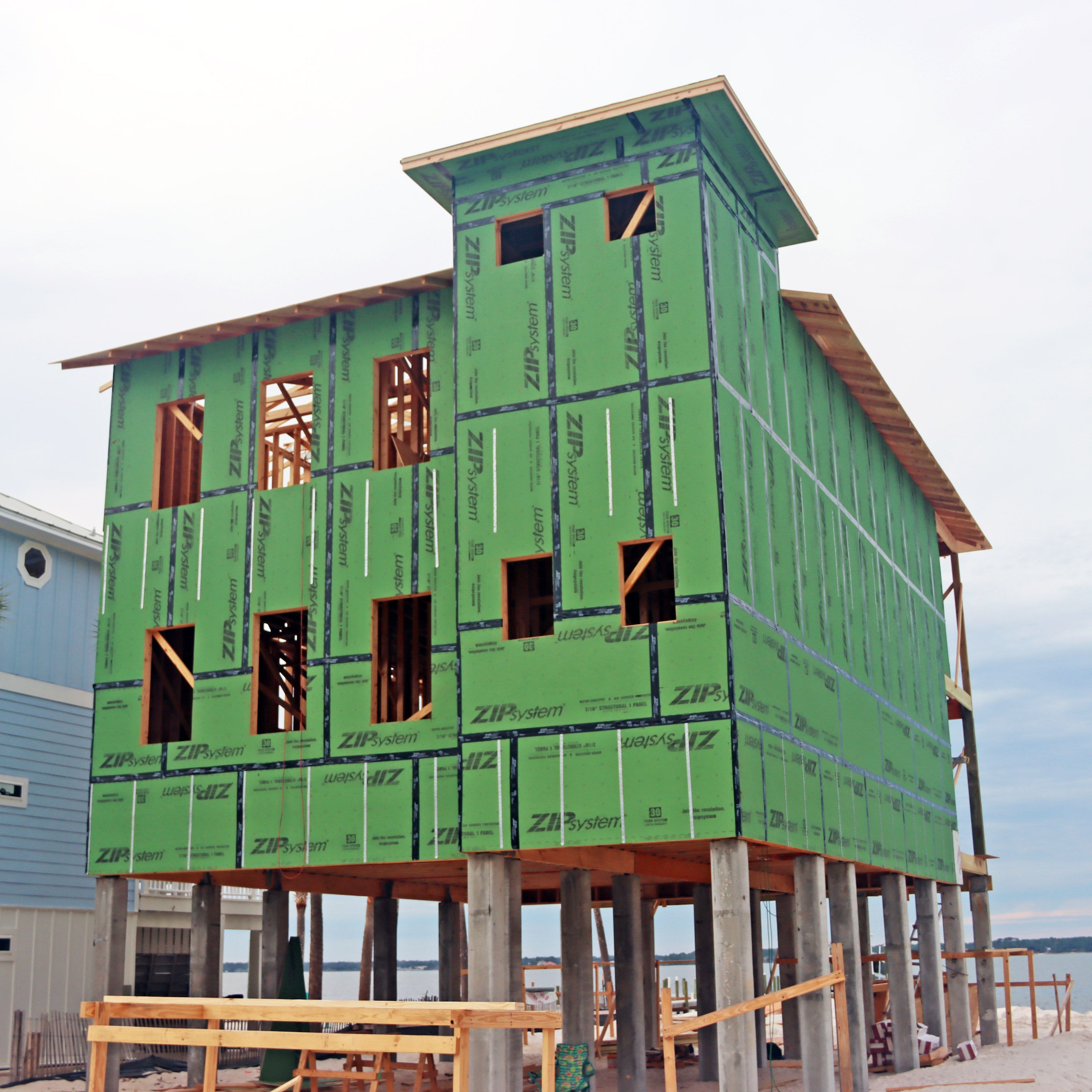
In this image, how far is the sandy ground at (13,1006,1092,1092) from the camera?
2489cm

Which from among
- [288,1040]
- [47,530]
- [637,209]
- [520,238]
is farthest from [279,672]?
[288,1040]

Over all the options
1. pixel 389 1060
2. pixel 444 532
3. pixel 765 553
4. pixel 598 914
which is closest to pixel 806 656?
pixel 765 553

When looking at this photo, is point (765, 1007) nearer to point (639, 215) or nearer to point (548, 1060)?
point (548, 1060)

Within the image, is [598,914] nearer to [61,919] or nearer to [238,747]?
[61,919]

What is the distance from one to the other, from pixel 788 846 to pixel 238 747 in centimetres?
974

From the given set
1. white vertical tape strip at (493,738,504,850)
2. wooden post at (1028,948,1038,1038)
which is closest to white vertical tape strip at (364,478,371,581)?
white vertical tape strip at (493,738,504,850)

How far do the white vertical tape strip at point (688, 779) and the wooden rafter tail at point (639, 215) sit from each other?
8224mm

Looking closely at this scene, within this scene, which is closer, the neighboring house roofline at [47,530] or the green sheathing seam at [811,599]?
the green sheathing seam at [811,599]

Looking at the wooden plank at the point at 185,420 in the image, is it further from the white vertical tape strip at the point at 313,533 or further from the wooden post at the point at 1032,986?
the wooden post at the point at 1032,986

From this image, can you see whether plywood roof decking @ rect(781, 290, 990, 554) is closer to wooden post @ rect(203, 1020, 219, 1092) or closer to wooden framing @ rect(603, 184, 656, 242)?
wooden framing @ rect(603, 184, 656, 242)

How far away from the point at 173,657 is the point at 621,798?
944cm

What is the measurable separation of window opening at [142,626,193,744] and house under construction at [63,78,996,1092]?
0.09m

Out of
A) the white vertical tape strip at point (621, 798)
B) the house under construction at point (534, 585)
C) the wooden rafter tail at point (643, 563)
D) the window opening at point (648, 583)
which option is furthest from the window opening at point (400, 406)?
the white vertical tape strip at point (621, 798)

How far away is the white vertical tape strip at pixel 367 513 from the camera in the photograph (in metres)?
23.4
